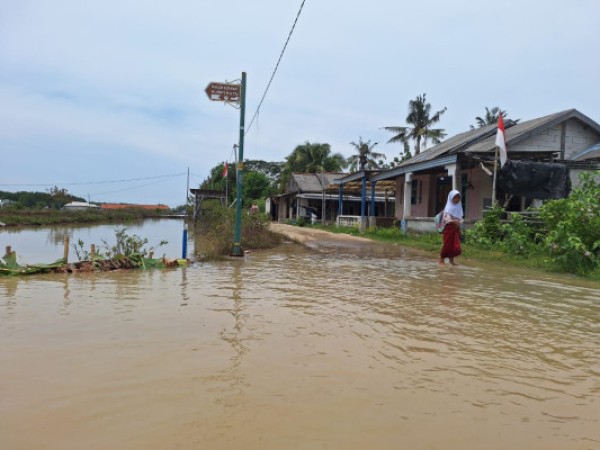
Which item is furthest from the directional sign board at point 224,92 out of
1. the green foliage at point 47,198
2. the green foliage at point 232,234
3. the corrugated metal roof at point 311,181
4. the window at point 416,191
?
the green foliage at point 47,198

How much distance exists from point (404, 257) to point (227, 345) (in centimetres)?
876

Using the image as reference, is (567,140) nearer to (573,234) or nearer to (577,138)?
(577,138)

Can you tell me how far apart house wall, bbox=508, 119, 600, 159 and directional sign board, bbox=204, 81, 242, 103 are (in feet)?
34.6

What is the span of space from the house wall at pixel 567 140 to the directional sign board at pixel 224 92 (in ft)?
34.6

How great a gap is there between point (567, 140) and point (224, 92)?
12991 mm

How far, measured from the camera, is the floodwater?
2.47 meters

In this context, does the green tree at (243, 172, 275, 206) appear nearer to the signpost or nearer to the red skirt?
the signpost

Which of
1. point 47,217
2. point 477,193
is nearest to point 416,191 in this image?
point 477,193

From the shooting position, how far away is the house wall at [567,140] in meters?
16.9

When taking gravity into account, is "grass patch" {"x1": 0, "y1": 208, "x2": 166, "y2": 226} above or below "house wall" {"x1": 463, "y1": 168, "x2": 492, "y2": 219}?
below

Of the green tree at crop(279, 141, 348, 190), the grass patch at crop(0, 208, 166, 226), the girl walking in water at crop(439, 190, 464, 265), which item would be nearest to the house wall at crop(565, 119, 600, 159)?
the girl walking in water at crop(439, 190, 464, 265)

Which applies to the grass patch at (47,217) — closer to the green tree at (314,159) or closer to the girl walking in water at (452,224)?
the green tree at (314,159)

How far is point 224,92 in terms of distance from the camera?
11.5 meters

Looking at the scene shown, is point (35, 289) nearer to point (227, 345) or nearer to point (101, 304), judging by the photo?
point (101, 304)
